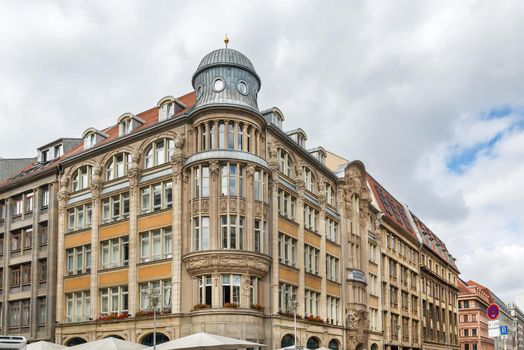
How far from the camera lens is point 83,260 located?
172 feet

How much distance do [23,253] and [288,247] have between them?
22250mm

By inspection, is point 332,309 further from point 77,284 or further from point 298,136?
point 77,284

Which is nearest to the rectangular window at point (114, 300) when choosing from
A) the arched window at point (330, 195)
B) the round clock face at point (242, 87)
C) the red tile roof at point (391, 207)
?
the round clock face at point (242, 87)

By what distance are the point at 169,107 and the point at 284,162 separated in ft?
29.7

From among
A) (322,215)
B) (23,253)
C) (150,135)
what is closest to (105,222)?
(150,135)

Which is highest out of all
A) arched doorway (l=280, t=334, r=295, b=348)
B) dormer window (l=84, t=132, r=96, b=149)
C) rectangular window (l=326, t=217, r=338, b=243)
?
dormer window (l=84, t=132, r=96, b=149)

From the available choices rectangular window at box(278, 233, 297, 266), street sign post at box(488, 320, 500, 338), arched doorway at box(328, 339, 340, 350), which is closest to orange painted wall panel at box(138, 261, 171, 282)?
rectangular window at box(278, 233, 297, 266)

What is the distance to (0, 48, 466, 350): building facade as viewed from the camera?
44.7 metres

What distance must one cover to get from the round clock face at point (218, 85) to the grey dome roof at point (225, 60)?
1077 millimetres

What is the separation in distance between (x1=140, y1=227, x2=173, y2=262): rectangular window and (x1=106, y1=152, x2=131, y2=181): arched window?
5.29 m

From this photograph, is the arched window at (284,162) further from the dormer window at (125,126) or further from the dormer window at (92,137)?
the dormer window at (92,137)

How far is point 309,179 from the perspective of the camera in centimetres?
5609

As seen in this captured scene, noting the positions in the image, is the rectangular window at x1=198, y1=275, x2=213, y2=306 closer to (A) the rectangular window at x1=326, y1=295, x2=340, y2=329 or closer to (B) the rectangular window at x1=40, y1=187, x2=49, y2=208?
(A) the rectangular window at x1=326, y1=295, x2=340, y2=329

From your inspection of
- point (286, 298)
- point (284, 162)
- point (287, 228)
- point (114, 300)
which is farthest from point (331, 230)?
point (114, 300)
